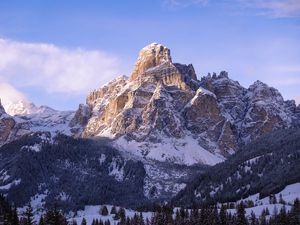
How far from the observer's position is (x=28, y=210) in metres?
124

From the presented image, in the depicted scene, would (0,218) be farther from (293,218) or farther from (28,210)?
(293,218)

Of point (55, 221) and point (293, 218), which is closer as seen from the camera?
point (55, 221)

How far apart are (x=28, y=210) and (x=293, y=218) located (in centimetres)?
9892

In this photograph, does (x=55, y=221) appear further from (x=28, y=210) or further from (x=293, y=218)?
(x=293, y=218)

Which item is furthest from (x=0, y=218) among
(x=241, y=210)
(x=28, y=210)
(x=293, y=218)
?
(x=293, y=218)

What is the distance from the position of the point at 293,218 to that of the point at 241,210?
2055 centimetres

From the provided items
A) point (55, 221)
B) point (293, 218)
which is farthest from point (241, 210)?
point (55, 221)

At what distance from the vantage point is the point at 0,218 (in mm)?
123938

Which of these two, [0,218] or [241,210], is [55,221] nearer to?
[0,218]

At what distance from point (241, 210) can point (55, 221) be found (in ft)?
237

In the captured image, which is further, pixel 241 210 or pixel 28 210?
pixel 241 210

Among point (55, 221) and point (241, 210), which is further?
point (241, 210)

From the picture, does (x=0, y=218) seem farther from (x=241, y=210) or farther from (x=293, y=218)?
(x=293, y=218)
